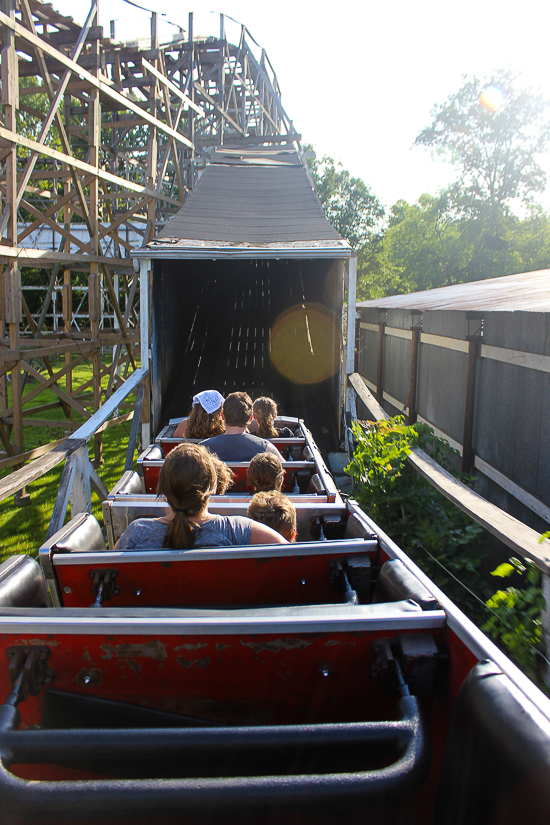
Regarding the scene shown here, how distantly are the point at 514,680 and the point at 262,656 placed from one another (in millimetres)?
620

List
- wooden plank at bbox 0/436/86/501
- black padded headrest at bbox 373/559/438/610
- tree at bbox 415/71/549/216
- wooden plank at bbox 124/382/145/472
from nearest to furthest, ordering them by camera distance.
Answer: black padded headrest at bbox 373/559/438/610, wooden plank at bbox 0/436/86/501, wooden plank at bbox 124/382/145/472, tree at bbox 415/71/549/216

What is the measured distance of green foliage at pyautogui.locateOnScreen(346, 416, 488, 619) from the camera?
11.9 ft

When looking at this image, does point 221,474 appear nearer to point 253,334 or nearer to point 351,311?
point 351,311

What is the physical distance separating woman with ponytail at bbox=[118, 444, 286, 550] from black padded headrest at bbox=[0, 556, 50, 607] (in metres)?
0.42

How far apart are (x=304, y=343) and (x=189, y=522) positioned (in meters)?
9.27

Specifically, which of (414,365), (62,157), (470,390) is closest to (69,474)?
(470,390)

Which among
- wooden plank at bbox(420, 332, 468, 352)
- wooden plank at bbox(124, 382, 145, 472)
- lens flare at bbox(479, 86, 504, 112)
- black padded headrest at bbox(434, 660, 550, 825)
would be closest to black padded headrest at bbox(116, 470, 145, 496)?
wooden plank at bbox(124, 382, 145, 472)

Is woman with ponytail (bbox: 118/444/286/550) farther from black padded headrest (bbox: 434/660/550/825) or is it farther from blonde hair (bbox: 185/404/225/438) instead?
blonde hair (bbox: 185/404/225/438)

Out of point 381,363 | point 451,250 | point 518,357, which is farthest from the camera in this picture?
point 451,250

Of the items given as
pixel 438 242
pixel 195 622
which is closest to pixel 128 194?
pixel 195 622

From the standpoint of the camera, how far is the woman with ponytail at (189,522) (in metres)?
2.24

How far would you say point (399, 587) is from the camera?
180 centimetres

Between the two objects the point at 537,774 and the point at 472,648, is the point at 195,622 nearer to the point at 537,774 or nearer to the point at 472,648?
the point at 472,648

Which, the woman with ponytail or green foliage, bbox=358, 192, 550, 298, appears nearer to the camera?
the woman with ponytail
